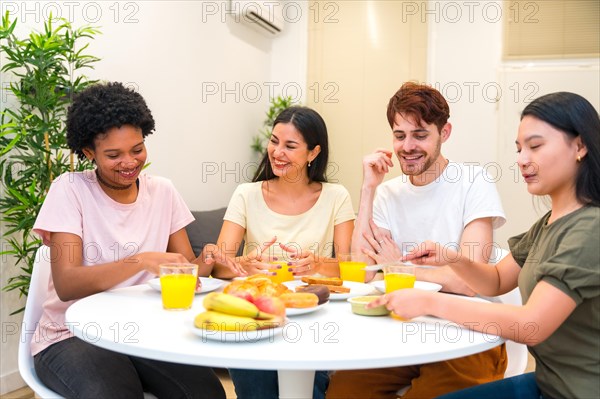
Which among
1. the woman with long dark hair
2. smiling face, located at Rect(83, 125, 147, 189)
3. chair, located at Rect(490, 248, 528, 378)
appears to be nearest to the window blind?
the woman with long dark hair

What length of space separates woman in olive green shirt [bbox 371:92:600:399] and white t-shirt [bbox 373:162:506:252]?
1.80ft

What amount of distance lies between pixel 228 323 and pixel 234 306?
41 mm

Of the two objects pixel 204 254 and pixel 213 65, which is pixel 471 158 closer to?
pixel 213 65

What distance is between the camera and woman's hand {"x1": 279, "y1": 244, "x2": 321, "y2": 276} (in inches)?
73.9

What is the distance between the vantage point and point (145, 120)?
196cm

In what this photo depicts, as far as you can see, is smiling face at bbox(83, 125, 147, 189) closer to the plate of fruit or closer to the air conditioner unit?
the plate of fruit

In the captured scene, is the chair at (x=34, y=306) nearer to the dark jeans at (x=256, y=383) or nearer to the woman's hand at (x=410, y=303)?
the dark jeans at (x=256, y=383)

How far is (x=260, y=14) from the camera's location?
4.73m

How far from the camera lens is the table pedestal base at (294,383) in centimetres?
139

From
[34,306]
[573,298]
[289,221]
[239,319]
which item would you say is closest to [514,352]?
[573,298]

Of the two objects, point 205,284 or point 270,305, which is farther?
point 205,284

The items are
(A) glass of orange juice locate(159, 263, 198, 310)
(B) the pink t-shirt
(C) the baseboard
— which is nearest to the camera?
(A) glass of orange juice locate(159, 263, 198, 310)

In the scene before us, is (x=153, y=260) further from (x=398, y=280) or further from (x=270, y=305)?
(x=398, y=280)

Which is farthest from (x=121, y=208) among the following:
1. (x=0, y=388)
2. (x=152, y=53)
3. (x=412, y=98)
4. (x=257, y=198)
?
(x=152, y=53)
